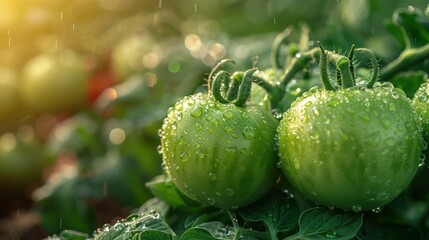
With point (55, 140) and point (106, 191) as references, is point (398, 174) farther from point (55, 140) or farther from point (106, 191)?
point (55, 140)

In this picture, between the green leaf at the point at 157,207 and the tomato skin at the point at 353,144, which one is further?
the green leaf at the point at 157,207

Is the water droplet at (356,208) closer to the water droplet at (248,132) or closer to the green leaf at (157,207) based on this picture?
the water droplet at (248,132)

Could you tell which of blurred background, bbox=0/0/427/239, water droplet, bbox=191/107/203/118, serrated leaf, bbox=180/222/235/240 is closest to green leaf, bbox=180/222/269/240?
serrated leaf, bbox=180/222/235/240

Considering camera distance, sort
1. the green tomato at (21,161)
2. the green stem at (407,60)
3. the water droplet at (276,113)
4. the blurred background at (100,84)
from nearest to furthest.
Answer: the water droplet at (276,113) < the green stem at (407,60) < the blurred background at (100,84) < the green tomato at (21,161)

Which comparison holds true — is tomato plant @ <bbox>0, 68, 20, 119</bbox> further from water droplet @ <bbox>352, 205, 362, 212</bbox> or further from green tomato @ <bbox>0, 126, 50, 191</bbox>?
water droplet @ <bbox>352, 205, 362, 212</bbox>

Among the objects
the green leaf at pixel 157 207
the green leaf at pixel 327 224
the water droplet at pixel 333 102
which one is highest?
the water droplet at pixel 333 102

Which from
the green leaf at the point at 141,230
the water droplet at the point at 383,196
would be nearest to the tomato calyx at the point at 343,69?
the water droplet at the point at 383,196

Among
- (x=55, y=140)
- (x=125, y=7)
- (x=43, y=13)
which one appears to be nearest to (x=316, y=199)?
(x=55, y=140)
